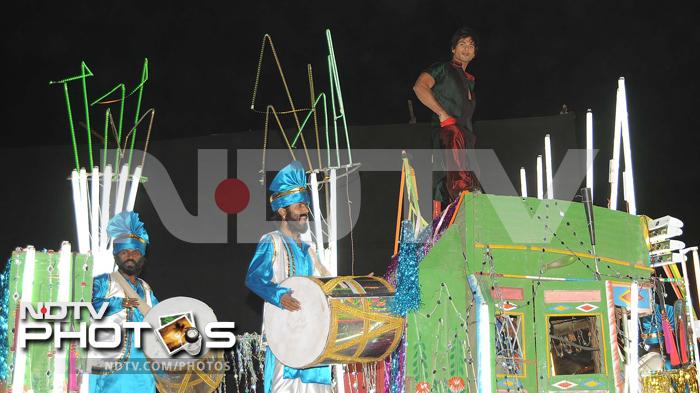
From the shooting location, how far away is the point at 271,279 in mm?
4926

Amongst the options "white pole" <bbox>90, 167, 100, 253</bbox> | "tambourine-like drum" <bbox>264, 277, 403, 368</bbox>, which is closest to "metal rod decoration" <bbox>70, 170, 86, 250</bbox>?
"white pole" <bbox>90, 167, 100, 253</bbox>

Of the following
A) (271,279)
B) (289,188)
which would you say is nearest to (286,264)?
(271,279)

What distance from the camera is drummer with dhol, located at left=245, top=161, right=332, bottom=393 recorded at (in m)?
4.84

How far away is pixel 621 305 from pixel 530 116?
363 cm

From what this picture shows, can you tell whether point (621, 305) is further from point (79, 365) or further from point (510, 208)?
point (79, 365)

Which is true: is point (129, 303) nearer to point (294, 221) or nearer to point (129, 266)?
point (129, 266)

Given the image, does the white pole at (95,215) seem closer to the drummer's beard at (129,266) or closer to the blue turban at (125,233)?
the blue turban at (125,233)

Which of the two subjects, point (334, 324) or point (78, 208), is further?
point (78, 208)

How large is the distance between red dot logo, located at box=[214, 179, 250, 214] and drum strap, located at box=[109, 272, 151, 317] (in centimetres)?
271

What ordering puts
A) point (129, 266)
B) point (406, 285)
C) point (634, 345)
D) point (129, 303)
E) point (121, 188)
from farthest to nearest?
point (121, 188), point (129, 266), point (129, 303), point (406, 285), point (634, 345)

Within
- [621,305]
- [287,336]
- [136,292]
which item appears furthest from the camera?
[136,292]

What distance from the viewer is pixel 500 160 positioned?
8.38 meters

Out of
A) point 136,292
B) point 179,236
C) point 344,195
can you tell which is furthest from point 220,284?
point 136,292

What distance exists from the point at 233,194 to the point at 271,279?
3.55 meters
